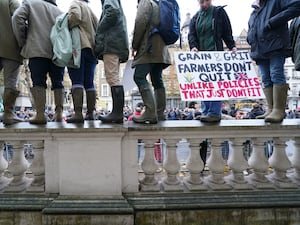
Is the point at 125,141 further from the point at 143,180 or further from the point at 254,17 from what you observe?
the point at 254,17

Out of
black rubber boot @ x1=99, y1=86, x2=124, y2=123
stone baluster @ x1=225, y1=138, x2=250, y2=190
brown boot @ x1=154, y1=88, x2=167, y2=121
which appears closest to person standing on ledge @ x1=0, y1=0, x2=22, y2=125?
black rubber boot @ x1=99, y1=86, x2=124, y2=123

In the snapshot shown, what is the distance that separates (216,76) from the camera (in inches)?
174

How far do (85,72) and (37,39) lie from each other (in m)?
0.88

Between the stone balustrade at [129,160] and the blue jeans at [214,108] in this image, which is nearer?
the stone balustrade at [129,160]

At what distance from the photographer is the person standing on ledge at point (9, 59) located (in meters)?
4.44

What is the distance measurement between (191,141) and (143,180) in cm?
72

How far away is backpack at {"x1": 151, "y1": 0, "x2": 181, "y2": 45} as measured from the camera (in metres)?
4.02

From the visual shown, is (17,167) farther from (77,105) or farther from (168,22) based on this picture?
(168,22)

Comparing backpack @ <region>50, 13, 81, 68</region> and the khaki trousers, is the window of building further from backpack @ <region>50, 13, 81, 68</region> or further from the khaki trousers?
the khaki trousers

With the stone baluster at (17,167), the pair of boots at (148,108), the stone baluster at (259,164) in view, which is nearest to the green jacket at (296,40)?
the stone baluster at (259,164)

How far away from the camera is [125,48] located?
416cm

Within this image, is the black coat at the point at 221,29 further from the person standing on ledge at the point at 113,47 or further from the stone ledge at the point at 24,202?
the stone ledge at the point at 24,202

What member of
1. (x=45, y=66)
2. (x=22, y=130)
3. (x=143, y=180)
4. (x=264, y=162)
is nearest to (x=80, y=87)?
(x=45, y=66)

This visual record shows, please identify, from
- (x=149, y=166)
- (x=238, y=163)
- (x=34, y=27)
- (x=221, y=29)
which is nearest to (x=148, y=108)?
(x=149, y=166)
